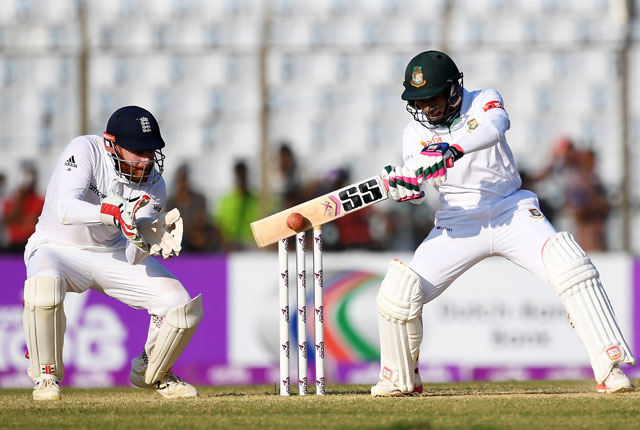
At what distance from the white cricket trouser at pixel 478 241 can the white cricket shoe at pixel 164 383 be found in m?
1.42

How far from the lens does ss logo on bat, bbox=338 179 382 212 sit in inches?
227

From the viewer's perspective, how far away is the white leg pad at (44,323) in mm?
5648

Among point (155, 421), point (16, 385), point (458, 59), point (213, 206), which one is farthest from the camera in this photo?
point (458, 59)

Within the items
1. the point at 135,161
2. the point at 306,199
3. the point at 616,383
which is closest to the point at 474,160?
the point at 616,383

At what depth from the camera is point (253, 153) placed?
31.6ft

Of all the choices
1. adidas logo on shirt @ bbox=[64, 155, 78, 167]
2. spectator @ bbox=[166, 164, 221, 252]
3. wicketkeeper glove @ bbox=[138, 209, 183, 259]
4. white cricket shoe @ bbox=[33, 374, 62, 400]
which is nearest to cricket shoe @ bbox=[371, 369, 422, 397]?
wicketkeeper glove @ bbox=[138, 209, 183, 259]

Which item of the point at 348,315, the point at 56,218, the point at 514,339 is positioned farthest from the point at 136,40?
the point at 56,218

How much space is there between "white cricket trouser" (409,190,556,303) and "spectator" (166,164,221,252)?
12.9 feet

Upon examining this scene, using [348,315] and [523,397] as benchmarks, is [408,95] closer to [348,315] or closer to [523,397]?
[523,397]

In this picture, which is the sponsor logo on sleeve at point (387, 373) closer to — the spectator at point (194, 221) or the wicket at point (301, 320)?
the wicket at point (301, 320)

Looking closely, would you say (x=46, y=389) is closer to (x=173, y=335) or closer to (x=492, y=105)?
(x=173, y=335)

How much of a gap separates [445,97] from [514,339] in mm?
3735

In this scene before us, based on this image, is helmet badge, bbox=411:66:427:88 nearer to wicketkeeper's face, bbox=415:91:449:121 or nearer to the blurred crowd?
wicketkeeper's face, bbox=415:91:449:121

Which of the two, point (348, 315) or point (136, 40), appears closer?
point (348, 315)
